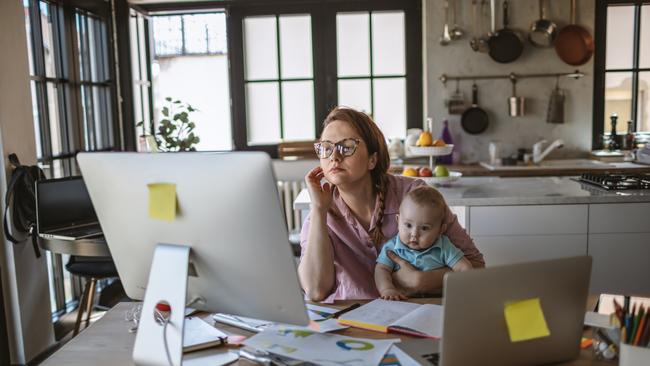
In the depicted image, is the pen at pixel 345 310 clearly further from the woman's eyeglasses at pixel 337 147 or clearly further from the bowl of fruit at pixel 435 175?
the bowl of fruit at pixel 435 175

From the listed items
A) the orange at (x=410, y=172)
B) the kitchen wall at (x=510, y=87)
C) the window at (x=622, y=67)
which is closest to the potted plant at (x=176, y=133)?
the orange at (x=410, y=172)

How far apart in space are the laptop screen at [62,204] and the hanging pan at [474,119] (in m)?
2.91

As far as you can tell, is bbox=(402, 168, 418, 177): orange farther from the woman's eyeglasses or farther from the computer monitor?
the computer monitor

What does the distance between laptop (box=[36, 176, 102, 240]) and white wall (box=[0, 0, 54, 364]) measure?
0.20m

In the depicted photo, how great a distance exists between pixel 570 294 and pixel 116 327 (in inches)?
44.1

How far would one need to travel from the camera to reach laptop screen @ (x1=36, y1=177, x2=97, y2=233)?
2984 mm

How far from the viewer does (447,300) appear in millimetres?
1090

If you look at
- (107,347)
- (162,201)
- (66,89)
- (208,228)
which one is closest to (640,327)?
(208,228)

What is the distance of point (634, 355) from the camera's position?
1.10m

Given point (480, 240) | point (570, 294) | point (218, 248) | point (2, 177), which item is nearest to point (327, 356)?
point (218, 248)

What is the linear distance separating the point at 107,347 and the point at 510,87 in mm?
4045

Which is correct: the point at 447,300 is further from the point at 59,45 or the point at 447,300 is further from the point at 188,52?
the point at 188,52

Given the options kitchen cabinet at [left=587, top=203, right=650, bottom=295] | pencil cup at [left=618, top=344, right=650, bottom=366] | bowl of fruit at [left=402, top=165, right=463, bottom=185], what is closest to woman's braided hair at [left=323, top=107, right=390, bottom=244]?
pencil cup at [left=618, top=344, right=650, bottom=366]

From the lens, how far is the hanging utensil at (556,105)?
472 cm
